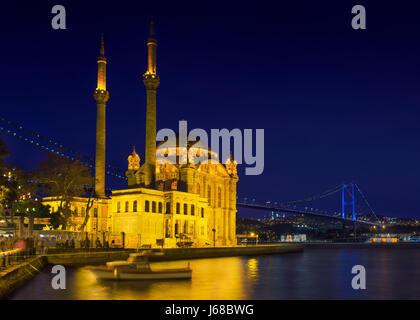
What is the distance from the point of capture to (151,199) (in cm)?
6962

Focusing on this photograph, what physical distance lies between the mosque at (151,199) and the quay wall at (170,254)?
4.22 metres

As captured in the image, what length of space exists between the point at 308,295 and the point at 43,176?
Result: 35458 millimetres

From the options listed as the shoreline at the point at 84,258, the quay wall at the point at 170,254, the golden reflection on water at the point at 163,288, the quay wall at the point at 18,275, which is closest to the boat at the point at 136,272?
the golden reflection on water at the point at 163,288

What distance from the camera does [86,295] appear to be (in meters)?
29.3

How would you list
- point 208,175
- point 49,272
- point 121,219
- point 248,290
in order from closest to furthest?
point 248,290 < point 49,272 < point 121,219 < point 208,175

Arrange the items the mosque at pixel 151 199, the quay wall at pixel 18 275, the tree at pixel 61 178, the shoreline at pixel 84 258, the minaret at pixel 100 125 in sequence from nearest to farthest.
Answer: the quay wall at pixel 18 275, the shoreline at pixel 84 258, the tree at pixel 61 178, the mosque at pixel 151 199, the minaret at pixel 100 125

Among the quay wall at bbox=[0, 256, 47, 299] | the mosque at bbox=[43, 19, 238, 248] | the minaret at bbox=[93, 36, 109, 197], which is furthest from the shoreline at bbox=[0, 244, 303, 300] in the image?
the minaret at bbox=[93, 36, 109, 197]

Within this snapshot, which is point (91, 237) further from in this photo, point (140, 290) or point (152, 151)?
point (140, 290)

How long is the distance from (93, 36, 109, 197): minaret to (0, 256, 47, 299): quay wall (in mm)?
31974

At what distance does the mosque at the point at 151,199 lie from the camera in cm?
6831

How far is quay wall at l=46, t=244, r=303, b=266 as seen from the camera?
4494 centimetres

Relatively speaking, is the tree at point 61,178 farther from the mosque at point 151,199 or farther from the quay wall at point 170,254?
the quay wall at point 170,254

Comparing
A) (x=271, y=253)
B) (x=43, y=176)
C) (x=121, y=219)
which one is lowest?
(x=271, y=253)

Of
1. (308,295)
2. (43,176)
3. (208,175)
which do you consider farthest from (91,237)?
(308,295)
